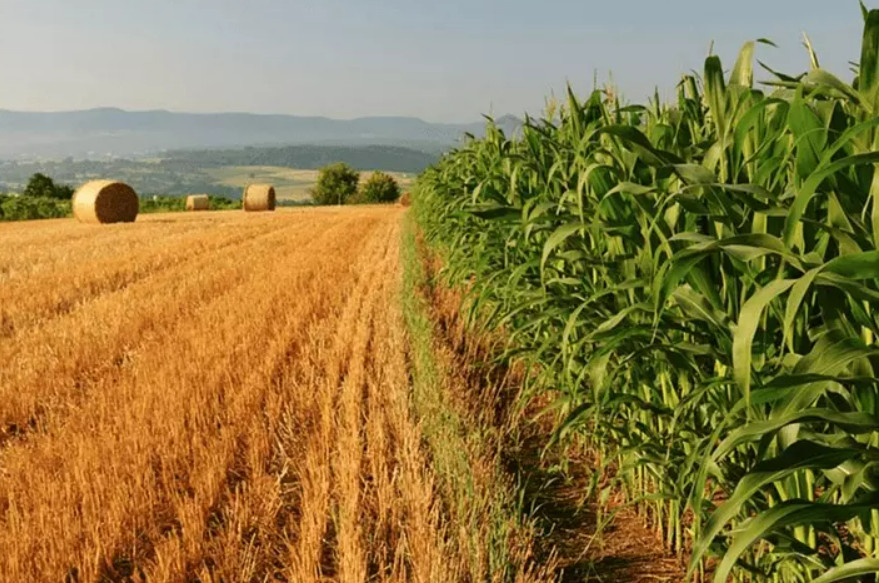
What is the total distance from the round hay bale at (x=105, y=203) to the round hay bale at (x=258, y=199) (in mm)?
11548

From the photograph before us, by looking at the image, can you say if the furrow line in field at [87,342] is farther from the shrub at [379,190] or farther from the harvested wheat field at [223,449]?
the shrub at [379,190]

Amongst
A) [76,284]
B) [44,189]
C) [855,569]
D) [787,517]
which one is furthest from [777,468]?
[44,189]

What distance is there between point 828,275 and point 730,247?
195mm

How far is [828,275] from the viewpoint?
1.37 meters

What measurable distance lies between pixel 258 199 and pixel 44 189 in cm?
3279

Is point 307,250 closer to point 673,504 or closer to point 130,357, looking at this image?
point 130,357

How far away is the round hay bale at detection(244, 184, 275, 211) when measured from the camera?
3669cm

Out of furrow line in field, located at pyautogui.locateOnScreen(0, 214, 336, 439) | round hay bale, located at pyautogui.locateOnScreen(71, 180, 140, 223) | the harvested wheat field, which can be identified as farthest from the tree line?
the harvested wheat field

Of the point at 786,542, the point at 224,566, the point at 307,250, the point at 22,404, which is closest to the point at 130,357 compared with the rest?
the point at 22,404

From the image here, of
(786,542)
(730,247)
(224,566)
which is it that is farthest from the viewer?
(224,566)

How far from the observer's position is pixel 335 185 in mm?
83625

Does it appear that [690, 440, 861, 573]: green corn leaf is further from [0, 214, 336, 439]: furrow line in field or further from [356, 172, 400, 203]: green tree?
[356, 172, 400, 203]: green tree

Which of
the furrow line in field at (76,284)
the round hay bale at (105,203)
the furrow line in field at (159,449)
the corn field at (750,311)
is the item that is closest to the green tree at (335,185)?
the round hay bale at (105,203)

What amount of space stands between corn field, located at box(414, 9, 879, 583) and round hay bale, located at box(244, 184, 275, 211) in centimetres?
3506
